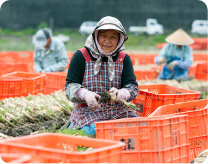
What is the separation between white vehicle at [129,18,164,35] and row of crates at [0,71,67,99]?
25692mm

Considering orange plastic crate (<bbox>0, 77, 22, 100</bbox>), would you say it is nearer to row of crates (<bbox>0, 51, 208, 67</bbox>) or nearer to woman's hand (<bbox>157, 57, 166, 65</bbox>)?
woman's hand (<bbox>157, 57, 166, 65</bbox>)

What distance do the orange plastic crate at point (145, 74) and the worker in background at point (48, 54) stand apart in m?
2.06

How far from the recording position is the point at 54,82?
6.22 meters

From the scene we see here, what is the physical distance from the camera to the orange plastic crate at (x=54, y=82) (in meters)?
6.09

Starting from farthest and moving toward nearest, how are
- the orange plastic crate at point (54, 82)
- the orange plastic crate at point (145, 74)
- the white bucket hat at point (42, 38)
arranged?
the orange plastic crate at point (145, 74)
the white bucket hat at point (42, 38)
the orange plastic crate at point (54, 82)

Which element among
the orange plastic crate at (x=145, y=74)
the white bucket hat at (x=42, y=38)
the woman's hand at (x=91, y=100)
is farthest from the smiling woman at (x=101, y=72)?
the orange plastic crate at (x=145, y=74)

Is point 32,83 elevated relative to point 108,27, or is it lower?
lower

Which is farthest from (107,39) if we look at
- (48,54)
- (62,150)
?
(48,54)

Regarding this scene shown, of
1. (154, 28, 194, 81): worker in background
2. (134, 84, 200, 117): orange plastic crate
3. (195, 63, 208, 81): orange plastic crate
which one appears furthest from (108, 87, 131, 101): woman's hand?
(195, 63, 208, 81): orange plastic crate

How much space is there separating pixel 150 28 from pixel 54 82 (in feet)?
85.0

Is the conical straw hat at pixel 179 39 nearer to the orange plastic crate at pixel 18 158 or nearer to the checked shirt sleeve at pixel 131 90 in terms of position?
the checked shirt sleeve at pixel 131 90

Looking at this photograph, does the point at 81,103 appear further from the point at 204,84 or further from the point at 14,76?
the point at 204,84

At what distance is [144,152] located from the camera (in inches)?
102

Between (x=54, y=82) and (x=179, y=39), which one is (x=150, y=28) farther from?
(x=54, y=82)
